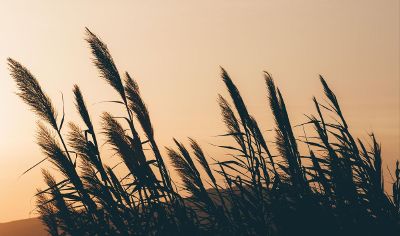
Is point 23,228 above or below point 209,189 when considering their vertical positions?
above

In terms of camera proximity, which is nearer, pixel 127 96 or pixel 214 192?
pixel 127 96

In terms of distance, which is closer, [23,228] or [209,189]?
[209,189]

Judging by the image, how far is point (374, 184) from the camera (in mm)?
5000

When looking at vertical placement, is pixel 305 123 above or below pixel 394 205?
above

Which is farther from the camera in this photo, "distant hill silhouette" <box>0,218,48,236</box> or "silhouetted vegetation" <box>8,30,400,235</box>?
"distant hill silhouette" <box>0,218,48,236</box>

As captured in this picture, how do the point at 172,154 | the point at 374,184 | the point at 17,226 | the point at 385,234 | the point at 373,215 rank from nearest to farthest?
the point at 385,234
the point at 373,215
the point at 374,184
the point at 172,154
the point at 17,226

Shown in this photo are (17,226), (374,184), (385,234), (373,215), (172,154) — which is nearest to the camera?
(385,234)

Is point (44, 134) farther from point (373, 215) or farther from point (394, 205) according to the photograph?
point (394, 205)

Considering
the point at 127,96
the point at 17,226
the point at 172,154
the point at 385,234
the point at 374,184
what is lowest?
the point at 385,234

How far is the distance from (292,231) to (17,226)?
338 ft

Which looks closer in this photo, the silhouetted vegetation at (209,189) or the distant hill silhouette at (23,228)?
the silhouetted vegetation at (209,189)

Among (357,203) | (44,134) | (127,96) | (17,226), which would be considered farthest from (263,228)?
(17,226)

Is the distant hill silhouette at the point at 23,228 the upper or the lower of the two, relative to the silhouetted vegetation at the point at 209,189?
upper

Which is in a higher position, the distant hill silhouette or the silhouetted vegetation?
the distant hill silhouette
